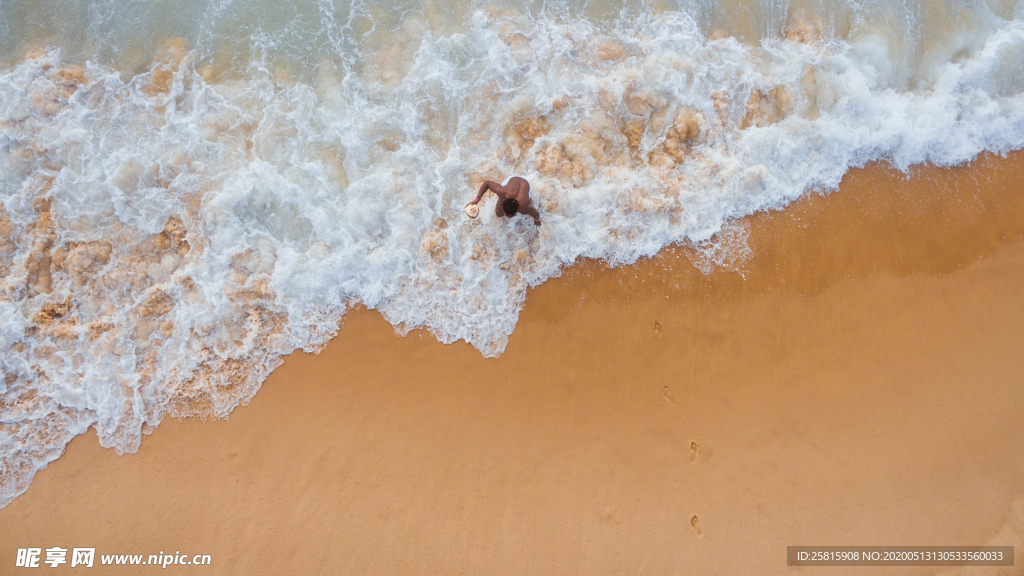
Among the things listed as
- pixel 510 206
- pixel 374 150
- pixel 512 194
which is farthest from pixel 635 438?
pixel 374 150

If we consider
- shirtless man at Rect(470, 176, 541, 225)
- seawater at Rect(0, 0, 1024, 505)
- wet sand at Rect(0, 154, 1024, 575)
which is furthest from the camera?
seawater at Rect(0, 0, 1024, 505)

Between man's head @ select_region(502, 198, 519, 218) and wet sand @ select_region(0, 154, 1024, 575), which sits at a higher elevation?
man's head @ select_region(502, 198, 519, 218)

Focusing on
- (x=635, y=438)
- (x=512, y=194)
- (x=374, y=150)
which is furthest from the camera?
(x=374, y=150)

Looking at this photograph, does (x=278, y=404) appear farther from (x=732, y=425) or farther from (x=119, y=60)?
(x=732, y=425)

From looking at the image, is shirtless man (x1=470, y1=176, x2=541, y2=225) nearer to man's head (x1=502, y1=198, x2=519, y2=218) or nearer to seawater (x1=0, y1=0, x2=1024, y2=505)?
man's head (x1=502, y1=198, x2=519, y2=218)

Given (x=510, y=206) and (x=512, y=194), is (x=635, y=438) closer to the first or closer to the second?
(x=510, y=206)

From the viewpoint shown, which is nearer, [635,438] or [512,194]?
[512,194]

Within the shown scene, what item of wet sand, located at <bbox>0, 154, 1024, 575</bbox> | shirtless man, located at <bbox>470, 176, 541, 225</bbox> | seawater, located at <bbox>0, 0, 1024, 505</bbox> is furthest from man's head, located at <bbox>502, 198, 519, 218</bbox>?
wet sand, located at <bbox>0, 154, 1024, 575</bbox>

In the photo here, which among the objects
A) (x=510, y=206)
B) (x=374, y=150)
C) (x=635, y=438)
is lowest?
(x=635, y=438)
